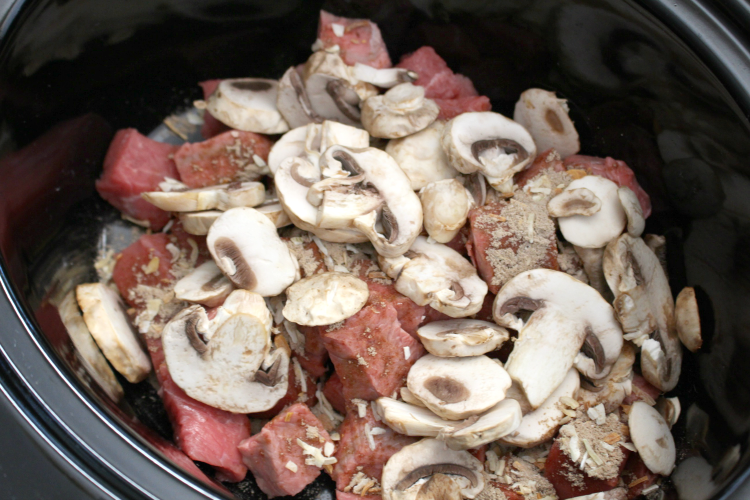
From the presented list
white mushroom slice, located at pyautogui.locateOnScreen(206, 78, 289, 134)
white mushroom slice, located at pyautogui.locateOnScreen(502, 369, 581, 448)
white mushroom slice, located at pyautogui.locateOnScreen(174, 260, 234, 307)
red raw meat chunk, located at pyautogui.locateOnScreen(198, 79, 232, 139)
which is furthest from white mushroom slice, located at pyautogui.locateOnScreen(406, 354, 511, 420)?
red raw meat chunk, located at pyautogui.locateOnScreen(198, 79, 232, 139)

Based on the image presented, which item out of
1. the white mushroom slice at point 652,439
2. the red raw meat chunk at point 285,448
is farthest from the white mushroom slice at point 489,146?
the red raw meat chunk at point 285,448

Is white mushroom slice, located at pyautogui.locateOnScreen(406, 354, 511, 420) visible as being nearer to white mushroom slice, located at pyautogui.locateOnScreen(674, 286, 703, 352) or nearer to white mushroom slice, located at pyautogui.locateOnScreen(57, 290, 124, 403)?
white mushroom slice, located at pyautogui.locateOnScreen(674, 286, 703, 352)

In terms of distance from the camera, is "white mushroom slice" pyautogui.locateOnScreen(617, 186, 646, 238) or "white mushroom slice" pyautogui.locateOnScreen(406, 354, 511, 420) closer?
"white mushroom slice" pyautogui.locateOnScreen(406, 354, 511, 420)

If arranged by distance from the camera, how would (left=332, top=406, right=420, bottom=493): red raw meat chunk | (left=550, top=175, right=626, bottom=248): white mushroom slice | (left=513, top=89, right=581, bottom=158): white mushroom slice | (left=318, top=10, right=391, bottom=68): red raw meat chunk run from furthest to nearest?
1. (left=318, top=10, right=391, bottom=68): red raw meat chunk
2. (left=513, top=89, right=581, bottom=158): white mushroom slice
3. (left=550, top=175, right=626, bottom=248): white mushroom slice
4. (left=332, top=406, right=420, bottom=493): red raw meat chunk

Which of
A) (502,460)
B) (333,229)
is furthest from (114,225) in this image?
(502,460)

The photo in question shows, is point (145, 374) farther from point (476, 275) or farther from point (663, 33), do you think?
point (663, 33)

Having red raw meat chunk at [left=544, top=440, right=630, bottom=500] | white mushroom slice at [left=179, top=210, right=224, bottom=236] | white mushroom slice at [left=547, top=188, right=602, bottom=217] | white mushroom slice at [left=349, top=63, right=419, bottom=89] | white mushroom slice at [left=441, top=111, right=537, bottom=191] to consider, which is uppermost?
white mushroom slice at [left=547, top=188, right=602, bottom=217]

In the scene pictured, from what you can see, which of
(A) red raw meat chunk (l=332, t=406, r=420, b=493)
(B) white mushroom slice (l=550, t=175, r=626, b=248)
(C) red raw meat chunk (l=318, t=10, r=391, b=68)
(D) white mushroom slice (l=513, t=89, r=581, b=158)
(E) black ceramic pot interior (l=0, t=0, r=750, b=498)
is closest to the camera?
(E) black ceramic pot interior (l=0, t=0, r=750, b=498)
